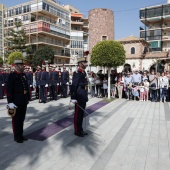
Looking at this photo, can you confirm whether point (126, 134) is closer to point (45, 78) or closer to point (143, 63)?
point (45, 78)

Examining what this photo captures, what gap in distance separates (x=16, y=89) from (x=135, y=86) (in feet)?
30.7

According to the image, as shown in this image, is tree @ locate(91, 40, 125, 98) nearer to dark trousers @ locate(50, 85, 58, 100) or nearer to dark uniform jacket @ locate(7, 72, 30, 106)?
dark trousers @ locate(50, 85, 58, 100)

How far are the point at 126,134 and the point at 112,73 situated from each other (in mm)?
8436

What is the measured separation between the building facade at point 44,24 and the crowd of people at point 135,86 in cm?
3504

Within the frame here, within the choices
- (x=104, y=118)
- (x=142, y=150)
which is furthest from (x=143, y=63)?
(x=142, y=150)

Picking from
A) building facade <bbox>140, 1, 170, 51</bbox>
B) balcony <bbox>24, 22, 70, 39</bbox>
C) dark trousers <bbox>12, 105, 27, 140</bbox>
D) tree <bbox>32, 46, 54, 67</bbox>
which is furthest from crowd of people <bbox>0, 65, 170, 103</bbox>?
building facade <bbox>140, 1, 170, 51</bbox>

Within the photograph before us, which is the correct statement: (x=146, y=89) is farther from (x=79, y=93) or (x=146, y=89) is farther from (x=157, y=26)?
(x=157, y=26)

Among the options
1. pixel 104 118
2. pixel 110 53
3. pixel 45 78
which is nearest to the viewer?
pixel 104 118

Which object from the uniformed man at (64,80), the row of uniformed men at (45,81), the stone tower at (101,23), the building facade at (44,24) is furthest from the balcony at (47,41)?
the uniformed man at (64,80)

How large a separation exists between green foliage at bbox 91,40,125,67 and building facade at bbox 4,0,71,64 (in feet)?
118

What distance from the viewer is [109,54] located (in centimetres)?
1284

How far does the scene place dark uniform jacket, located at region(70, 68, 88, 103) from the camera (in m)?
5.98

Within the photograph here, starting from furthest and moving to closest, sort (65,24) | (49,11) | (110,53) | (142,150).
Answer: (65,24)
(49,11)
(110,53)
(142,150)

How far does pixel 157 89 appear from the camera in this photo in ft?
43.1
